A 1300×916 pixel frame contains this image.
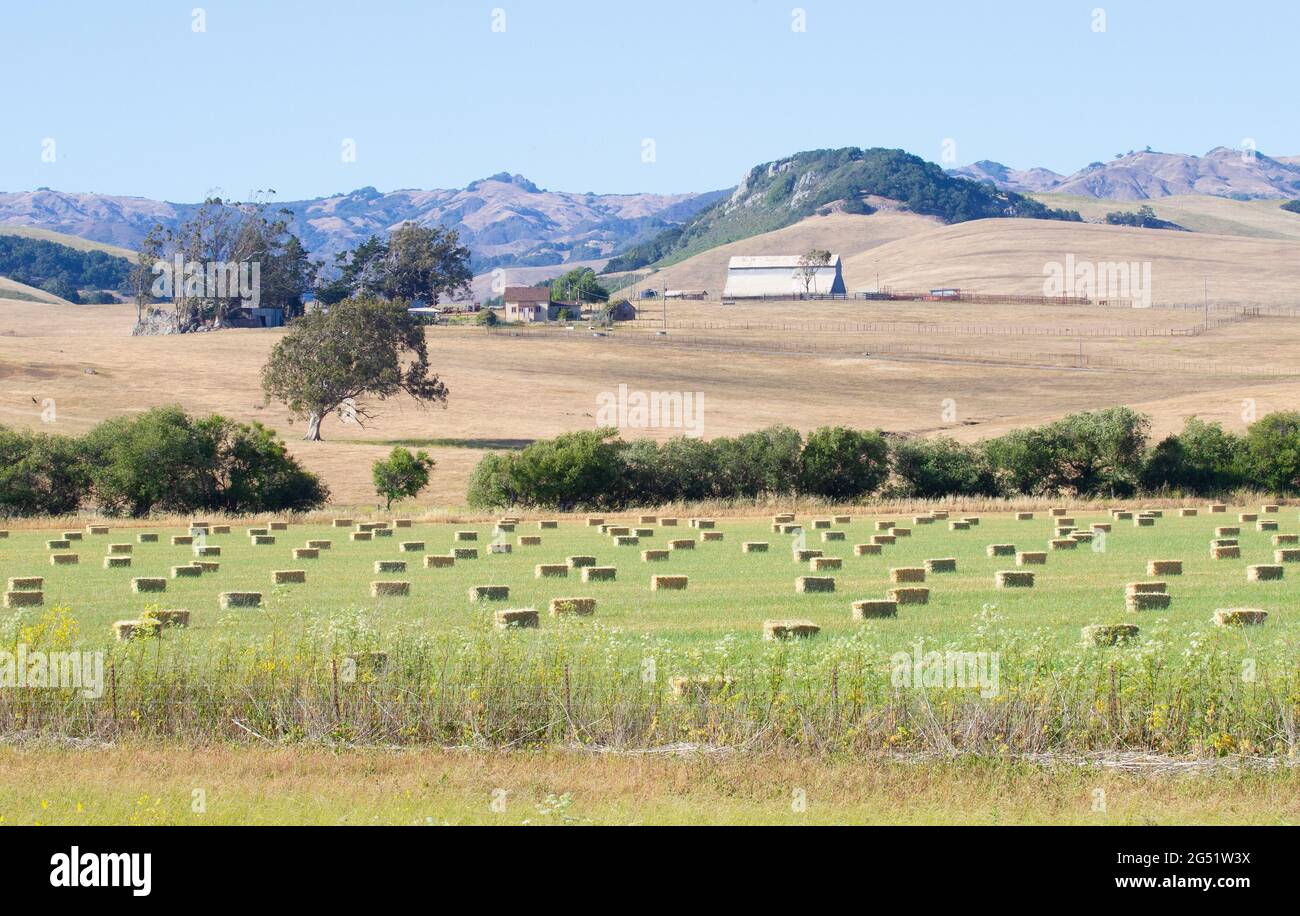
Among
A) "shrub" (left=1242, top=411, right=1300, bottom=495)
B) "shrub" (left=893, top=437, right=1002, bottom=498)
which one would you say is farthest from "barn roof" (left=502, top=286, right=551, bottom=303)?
"shrub" (left=1242, top=411, right=1300, bottom=495)

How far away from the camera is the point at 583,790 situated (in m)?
13.7

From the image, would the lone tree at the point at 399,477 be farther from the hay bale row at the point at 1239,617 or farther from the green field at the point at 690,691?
the hay bale row at the point at 1239,617

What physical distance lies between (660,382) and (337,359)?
31.4 meters

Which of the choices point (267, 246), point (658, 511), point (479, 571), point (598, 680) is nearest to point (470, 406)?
point (658, 511)

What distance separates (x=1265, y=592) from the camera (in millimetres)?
24359

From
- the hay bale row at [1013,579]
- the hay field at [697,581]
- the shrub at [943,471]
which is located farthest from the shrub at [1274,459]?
the hay bale row at [1013,579]

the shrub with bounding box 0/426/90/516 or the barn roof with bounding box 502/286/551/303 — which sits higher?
the barn roof with bounding box 502/286/551/303

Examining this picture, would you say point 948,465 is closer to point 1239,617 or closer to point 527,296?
point 1239,617

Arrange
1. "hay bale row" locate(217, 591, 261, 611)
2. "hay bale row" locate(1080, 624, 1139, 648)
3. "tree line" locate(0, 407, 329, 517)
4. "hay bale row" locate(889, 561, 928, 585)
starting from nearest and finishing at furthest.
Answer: "hay bale row" locate(1080, 624, 1139, 648), "hay bale row" locate(217, 591, 261, 611), "hay bale row" locate(889, 561, 928, 585), "tree line" locate(0, 407, 329, 517)

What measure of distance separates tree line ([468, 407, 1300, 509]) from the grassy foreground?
4149 cm

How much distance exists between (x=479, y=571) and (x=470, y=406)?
219 feet

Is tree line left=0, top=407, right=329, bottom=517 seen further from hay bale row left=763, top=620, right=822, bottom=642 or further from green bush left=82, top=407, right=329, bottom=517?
hay bale row left=763, top=620, right=822, bottom=642

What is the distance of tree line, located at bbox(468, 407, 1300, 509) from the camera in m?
57.0
